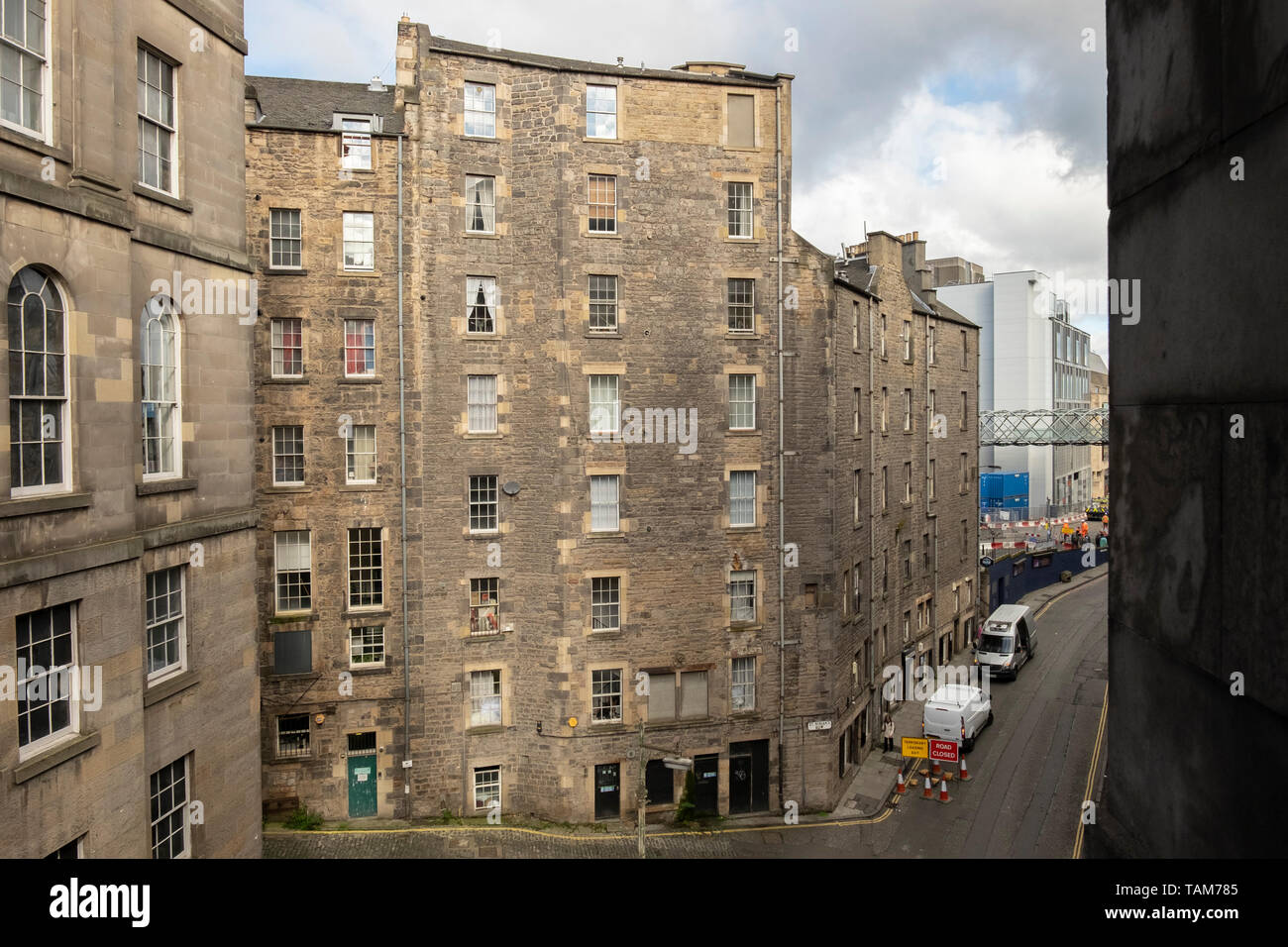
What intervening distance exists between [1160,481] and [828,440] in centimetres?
2520

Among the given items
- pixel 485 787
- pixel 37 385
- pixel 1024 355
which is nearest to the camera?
pixel 37 385

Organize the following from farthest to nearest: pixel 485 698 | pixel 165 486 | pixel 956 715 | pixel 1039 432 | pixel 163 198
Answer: pixel 1039 432 < pixel 956 715 < pixel 485 698 < pixel 165 486 < pixel 163 198

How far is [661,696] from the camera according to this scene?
93.9 feet

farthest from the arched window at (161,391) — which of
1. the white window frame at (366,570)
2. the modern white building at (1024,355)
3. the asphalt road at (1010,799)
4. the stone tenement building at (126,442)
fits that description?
the modern white building at (1024,355)

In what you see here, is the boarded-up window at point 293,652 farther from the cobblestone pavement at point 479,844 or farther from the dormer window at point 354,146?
the dormer window at point 354,146

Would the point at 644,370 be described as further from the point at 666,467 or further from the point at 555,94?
the point at 555,94

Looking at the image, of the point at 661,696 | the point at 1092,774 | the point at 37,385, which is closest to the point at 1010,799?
the point at 1092,774

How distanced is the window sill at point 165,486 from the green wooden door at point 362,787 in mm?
15532

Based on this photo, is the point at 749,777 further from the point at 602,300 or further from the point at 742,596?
the point at 602,300

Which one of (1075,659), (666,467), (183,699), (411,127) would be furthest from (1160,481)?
(1075,659)

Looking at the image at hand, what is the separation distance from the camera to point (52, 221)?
11609 millimetres

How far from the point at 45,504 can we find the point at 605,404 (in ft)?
60.0

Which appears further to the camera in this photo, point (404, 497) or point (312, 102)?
point (312, 102)

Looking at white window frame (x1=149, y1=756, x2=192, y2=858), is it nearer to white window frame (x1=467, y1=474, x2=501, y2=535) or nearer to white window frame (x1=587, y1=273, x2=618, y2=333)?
white window frame (x1=467, y1=474, x2=501, y2=535)
